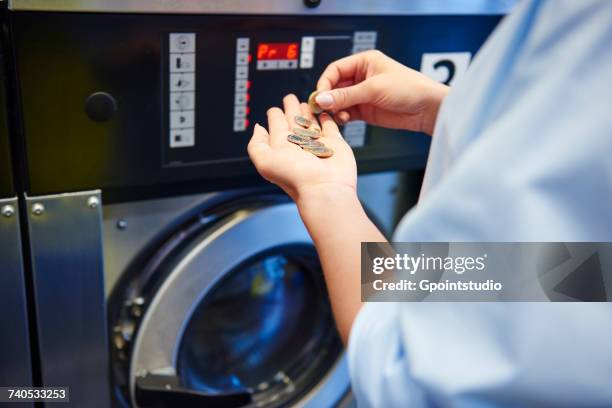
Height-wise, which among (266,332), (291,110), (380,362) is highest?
(291,110)

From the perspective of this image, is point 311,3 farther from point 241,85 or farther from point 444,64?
point 444,64

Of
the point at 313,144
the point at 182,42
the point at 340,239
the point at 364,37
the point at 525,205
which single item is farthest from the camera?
the point at 364,37

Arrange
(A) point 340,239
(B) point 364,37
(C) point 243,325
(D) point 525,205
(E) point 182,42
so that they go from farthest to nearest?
(C) point 243,325 → (B) point 364,37 → (E) point 182,42 → (A) point 340,239 → (D) point 525,205

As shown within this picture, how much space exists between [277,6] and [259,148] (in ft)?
0.78

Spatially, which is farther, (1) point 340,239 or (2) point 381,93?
(2) point 381,93

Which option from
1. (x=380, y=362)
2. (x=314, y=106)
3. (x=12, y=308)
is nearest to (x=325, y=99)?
(x=314, y=106)

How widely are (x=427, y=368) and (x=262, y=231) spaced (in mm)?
544

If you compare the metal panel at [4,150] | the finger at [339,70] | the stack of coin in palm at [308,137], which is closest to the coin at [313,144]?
the stack of coin in palm at [308,137]

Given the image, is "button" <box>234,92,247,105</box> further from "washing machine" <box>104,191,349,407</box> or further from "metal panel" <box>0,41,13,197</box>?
"metal panel" <box>0,41,13,197</box>

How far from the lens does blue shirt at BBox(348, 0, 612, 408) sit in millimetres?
409

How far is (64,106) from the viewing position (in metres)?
0.72

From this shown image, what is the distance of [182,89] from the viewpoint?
2.58 feet

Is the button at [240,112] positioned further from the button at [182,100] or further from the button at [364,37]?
the button at [364,37]

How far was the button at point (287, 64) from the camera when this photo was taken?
2.75 feet
